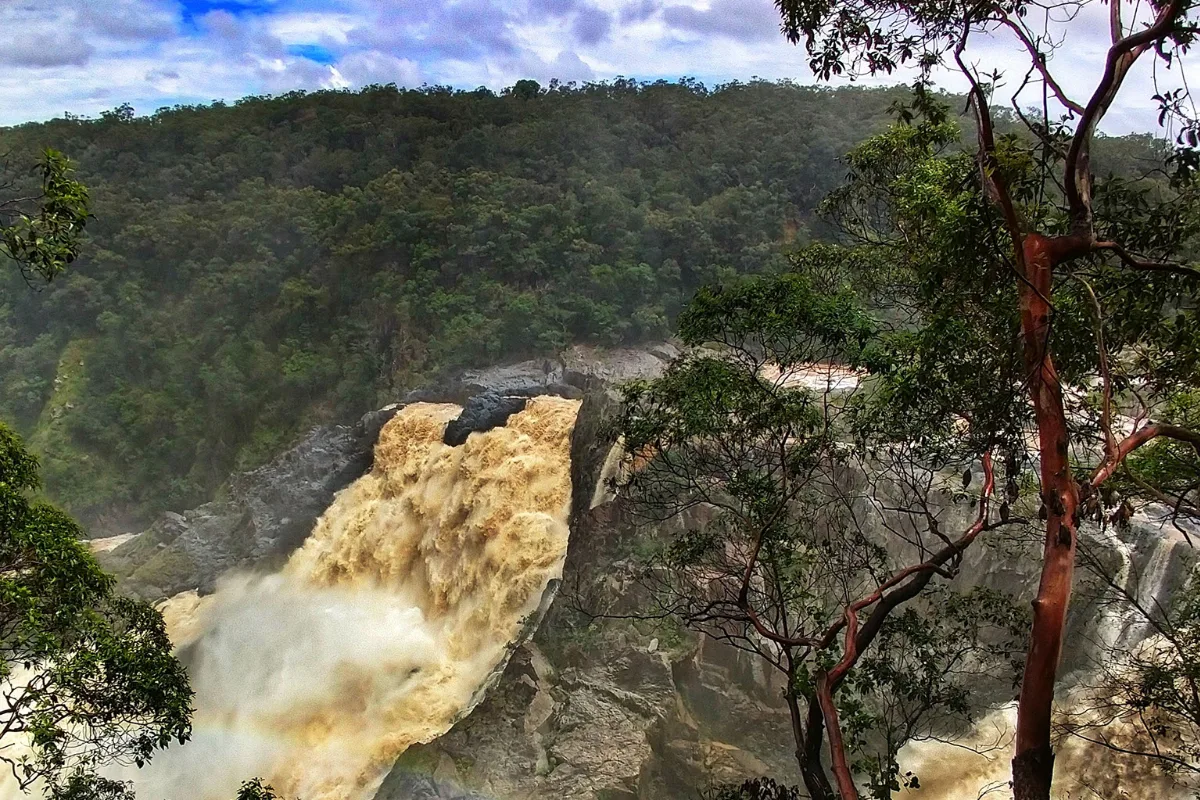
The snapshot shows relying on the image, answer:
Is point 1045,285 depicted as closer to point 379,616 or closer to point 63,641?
point 63,641

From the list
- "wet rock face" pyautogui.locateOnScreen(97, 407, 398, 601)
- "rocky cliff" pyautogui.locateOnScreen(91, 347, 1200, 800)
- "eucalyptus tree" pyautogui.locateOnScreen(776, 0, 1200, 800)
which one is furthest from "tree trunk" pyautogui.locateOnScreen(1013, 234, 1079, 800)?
"wet rock face" pyautogui.locateOnScreen(97, 407, 398, 601)

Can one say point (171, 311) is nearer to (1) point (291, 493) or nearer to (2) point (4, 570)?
(1) point (291, 493)

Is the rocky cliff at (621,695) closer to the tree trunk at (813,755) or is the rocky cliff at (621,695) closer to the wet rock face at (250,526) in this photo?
the tree trunk at (813,755)

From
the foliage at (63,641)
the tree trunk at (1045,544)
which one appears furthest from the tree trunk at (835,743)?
the foliage at (63,641)

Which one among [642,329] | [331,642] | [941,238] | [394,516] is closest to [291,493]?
[394,516]

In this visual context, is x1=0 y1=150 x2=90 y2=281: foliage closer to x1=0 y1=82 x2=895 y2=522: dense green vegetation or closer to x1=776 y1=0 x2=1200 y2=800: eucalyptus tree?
x1=776 y1=0 x2=1200 y2=800: eucalyptus tree
